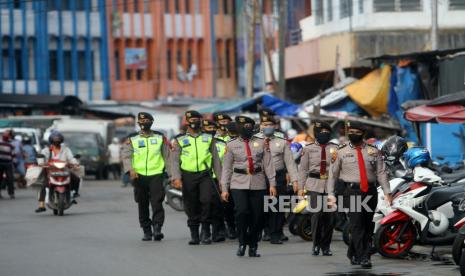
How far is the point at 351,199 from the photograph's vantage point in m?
14.1

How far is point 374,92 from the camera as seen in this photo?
103 ft

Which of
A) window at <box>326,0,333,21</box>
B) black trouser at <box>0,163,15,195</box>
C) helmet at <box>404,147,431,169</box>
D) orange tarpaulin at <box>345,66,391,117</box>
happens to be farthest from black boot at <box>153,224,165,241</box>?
window at <box>326,0,333,21</box>

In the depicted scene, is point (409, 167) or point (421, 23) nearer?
point (409, 167)

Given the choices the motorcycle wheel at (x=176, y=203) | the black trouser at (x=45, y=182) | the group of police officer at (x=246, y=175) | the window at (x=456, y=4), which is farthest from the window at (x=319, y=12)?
the group of police officer at (x=246, y=175)

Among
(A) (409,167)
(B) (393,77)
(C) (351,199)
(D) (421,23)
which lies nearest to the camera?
(C) (351,199)

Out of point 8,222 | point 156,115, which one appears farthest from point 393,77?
point 156,115

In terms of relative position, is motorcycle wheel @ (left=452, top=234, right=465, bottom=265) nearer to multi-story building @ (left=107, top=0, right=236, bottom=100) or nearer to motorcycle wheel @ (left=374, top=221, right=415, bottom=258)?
motorcycle wheel @ (left=374, top=221, right=415, bottom=258)

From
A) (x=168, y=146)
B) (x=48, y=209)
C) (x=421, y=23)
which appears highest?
(x=421, y=23)

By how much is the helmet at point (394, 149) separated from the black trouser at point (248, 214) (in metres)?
2.50

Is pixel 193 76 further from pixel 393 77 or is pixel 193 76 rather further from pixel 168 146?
pixel 168 146

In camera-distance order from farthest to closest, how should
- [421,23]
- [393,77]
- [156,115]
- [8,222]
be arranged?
[156,115]
[421,23]
[393,77]
[8,222]

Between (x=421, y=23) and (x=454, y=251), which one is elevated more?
(x=421, y=23)

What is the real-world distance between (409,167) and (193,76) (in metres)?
55.6

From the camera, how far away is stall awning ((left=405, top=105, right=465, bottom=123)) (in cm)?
2030
